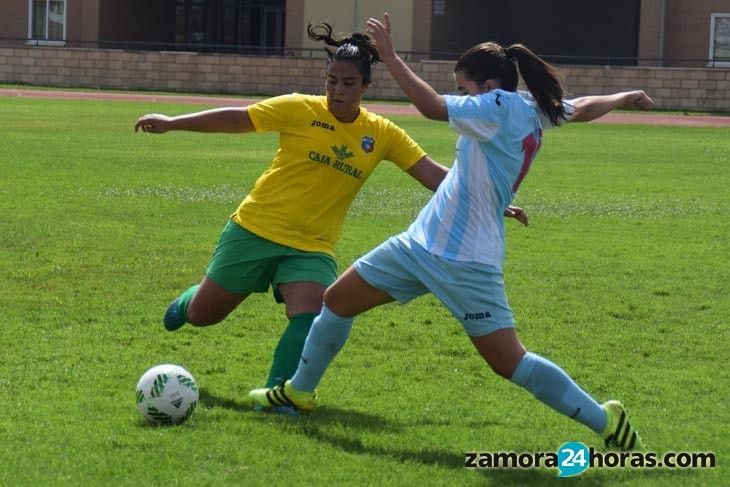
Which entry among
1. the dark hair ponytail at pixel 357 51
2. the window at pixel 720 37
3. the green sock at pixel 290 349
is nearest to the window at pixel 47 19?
the window at pixel 720 37

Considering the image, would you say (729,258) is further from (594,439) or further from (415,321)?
(594,439)

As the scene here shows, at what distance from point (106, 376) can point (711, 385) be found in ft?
11.0

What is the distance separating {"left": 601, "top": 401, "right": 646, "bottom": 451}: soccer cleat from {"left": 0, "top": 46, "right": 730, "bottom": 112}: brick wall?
120ft

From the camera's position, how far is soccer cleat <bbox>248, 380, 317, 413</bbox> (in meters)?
6.40

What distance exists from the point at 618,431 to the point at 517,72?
5.38 ft

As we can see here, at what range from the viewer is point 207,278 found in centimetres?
711

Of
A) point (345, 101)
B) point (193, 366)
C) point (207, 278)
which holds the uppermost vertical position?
point (345, 101)

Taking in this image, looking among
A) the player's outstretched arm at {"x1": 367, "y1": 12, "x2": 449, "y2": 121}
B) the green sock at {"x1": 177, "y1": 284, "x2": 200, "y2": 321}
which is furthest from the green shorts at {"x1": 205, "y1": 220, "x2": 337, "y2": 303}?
the player's outstretched arm at {"x1": 367, "y1": 12, "x2": 449, "y2": 121}

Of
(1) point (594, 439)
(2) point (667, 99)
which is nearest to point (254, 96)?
(2) point (667, 99)

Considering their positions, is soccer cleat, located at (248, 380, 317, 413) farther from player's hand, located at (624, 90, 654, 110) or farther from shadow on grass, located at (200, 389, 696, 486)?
player's hand, located at (624, 90, 654, 110)

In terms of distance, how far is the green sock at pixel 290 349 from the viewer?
6723 millimetres

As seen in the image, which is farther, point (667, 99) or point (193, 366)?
point (667, 99)

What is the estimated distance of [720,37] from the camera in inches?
1863

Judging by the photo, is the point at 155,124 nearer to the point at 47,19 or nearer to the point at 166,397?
the point at 166,397
